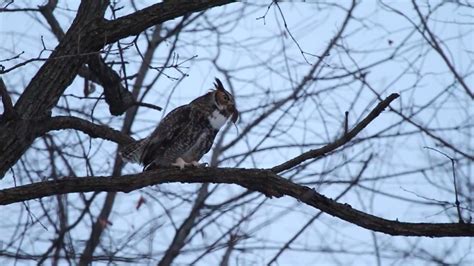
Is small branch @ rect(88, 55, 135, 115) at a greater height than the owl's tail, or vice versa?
small branch @ rect(88, 55, 135, 115)

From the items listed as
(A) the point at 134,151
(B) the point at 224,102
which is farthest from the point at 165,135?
(B) the point at 224,102

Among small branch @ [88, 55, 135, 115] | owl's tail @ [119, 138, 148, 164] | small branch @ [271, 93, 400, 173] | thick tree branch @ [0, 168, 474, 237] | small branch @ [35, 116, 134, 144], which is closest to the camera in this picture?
thick tree branch @ [0, 168, 474, 237]

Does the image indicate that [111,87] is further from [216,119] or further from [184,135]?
[216,119]

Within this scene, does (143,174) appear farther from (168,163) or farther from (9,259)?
→ (9,259)

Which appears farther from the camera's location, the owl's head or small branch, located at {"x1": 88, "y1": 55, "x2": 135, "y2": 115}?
the owl's head

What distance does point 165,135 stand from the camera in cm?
503

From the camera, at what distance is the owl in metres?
4.99

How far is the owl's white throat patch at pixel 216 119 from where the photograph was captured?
5.11 m

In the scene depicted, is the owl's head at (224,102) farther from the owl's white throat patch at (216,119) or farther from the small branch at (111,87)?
the small branch at (111,87)

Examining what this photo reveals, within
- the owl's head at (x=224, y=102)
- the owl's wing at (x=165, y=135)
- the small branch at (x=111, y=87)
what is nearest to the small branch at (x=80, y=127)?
the owl's wing at (x=165, y=135)

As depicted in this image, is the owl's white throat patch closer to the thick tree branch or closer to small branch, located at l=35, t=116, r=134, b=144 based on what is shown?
small branch, located at l=35, t=116, r=134, b=144

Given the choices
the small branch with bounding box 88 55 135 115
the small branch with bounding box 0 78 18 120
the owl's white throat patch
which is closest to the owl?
the owl's white throat patch

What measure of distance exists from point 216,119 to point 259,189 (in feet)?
4.22

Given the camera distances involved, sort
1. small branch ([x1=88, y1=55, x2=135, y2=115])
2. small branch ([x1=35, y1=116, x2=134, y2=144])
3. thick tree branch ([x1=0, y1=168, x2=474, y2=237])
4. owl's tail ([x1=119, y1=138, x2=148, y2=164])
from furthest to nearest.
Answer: owl's tail ([x1=119, y1=138, x2=148, y2=164]) < small branch ([x1=88, y1=55, x2=135, y2=115]) < small branch ([x1=35, y1=116, x2=134, y2=144]) < thick tree branch ([x1=0, y1=168, x2=474, y2=237])
